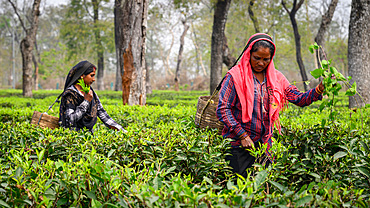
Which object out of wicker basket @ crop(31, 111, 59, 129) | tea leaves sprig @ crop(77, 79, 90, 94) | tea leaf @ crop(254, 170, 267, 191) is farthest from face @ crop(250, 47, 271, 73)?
wicker basket @ crop(31, 111, 59, 129)

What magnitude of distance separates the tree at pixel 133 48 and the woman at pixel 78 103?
361cm

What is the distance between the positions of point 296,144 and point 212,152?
93 cm

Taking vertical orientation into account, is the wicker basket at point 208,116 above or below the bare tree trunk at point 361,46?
below

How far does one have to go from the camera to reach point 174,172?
2.01 m

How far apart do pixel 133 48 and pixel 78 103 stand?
382cm

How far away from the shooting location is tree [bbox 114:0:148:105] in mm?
6984

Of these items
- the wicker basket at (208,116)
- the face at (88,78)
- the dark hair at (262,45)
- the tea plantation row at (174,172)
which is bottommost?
the tea plantation row at (174,172)

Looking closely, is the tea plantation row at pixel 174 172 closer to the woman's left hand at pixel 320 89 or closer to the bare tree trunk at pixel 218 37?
the woman's left hand at pixel 320 89

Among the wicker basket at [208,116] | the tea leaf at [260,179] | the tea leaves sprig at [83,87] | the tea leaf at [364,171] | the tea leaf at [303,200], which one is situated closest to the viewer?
the tea leaf at [303,200]

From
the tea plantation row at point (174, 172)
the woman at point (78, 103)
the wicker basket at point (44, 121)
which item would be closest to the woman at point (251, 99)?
the tea plantation row at point (174, 172)

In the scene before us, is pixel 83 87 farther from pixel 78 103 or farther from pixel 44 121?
pixel 44 121

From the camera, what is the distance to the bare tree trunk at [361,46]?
6.95 meters

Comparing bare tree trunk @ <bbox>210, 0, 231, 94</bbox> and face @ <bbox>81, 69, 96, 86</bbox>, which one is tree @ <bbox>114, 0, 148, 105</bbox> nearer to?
face @ <bbox>81, 69, 96, 86</bbox>

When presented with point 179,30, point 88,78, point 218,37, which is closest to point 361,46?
point 218,37
